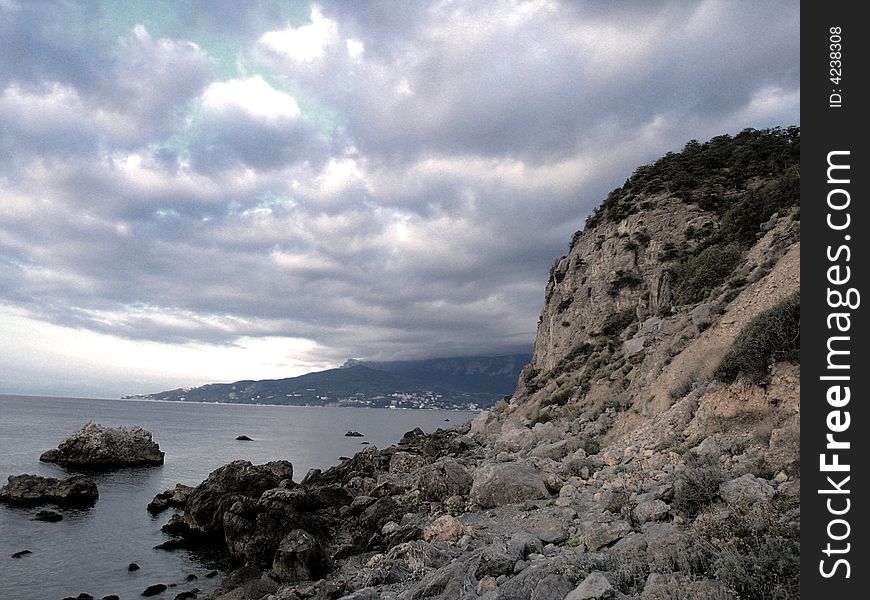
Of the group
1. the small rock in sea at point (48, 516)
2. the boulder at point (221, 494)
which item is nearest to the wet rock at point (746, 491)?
the boulder at point (221, 494)

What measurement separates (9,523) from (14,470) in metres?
22.3

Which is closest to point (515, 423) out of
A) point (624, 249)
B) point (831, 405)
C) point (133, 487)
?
point (624, 249)

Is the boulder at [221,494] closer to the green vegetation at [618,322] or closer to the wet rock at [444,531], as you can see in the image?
the wet rock at [444,531]

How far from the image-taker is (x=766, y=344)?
14383 mm

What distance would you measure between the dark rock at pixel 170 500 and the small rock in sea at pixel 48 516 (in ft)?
14.2

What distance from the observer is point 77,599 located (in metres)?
15.2

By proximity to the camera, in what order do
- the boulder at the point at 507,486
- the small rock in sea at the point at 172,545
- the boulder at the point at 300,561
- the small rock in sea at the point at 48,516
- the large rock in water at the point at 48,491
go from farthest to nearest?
the large rock in water at the point at 48,491 < the small rock in sea at the point at 48,516 < the small rock in sea at the point at 172,545 < the boulder at the point at 507,486 < the boulder at the point at 300,561

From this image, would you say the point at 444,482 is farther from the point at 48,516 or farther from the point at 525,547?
the point at 48,516

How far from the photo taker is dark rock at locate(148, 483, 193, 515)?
1105 inches

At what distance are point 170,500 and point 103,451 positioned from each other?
24.1 metres

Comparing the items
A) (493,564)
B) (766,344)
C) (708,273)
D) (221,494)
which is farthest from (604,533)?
(708,273)

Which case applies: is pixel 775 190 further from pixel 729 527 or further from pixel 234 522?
pixel 234 522

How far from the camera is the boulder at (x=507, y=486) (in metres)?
16.5

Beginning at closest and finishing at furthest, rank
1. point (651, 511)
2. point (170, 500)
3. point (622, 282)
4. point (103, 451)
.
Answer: point (651, 511) → point (170, 500) → point (622, 282) → point (103, 451)
